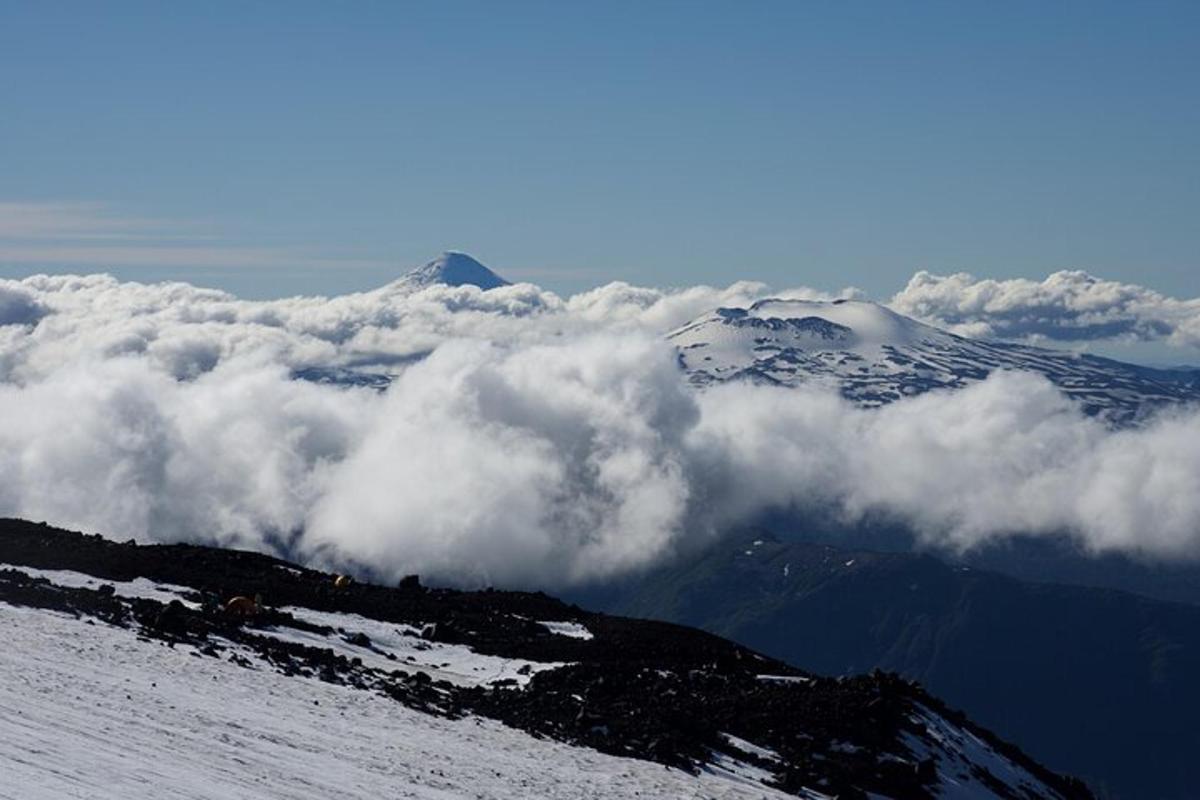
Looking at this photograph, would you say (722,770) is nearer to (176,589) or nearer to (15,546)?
(176,589)

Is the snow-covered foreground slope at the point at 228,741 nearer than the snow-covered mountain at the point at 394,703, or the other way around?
the snow-covered foreground slope at the point at 228,741

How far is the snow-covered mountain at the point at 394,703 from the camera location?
1176 inches

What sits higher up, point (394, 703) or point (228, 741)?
point (228, 741)

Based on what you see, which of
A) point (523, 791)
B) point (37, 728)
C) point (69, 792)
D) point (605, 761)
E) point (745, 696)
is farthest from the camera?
point (745, 696)

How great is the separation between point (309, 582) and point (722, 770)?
32455 millimetres

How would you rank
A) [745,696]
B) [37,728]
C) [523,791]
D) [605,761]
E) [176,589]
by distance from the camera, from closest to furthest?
[37,728] < [523,791] < [605,761] < [745,696] < [176,589]

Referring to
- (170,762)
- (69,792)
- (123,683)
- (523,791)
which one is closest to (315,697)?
(123,683)

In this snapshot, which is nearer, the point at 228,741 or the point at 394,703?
the point at 228,741

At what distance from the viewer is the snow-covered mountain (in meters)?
29.9

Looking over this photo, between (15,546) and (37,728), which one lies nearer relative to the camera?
(37,728)

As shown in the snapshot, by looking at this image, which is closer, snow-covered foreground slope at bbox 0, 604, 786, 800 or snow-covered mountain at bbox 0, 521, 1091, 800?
snow-covered foreground slope at bbox 0, 604, 786, 800

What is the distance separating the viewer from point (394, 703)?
41469 millimetres

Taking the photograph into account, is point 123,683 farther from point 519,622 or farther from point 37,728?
point 519,622

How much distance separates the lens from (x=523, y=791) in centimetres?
3388
